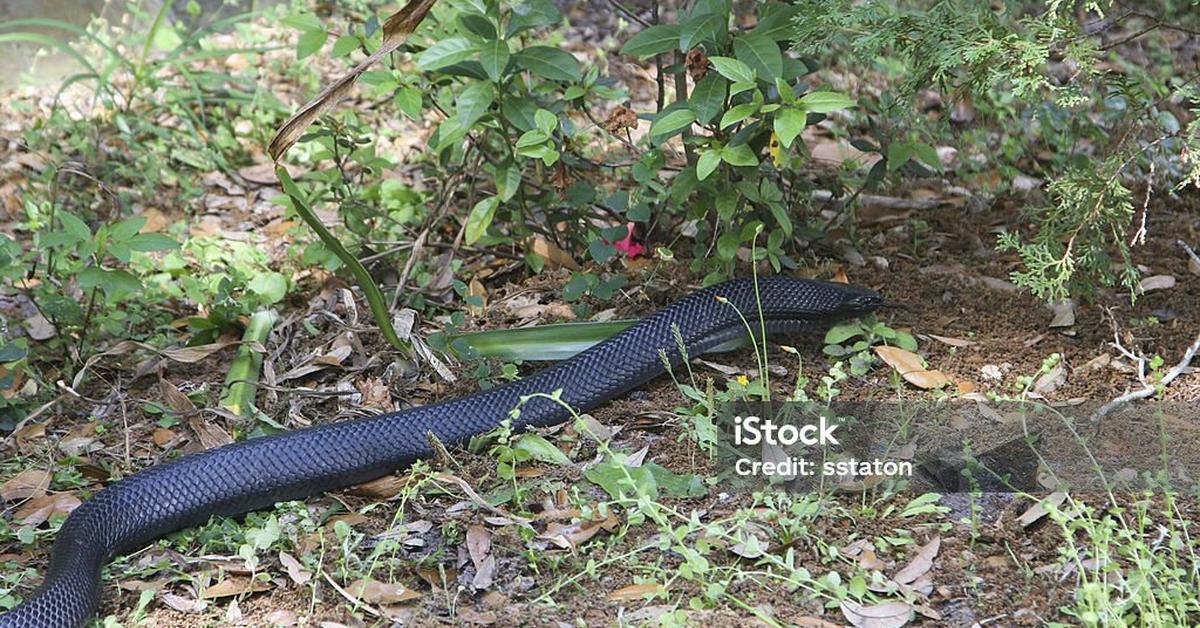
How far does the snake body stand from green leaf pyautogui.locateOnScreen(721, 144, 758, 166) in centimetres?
42

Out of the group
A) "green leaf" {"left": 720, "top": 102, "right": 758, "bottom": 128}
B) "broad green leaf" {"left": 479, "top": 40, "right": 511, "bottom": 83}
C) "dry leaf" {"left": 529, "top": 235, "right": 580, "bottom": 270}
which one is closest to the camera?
"green leaf" {"left": 720, "top": 102, "right": 758, "bottom": 128}

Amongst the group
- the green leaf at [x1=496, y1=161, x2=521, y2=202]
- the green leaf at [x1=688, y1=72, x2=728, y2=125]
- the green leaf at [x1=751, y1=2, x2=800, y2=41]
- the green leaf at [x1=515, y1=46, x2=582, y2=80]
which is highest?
the green leaf at [x1=751, y1=2, x2=800, y2=41]

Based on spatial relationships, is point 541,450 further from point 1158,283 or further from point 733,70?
point 1158,283

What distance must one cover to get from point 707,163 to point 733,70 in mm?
309

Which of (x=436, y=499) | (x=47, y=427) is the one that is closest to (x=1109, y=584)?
(x=436, y=499)

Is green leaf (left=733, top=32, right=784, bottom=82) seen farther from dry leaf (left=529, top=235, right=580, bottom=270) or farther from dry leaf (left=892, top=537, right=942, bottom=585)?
dry leaf (left=892, top=537, right=942, bottom=585)

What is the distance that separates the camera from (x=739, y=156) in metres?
3.80

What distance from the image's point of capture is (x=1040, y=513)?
308cm

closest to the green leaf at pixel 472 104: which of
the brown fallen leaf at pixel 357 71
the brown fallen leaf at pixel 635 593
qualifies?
the brown fallen leaf at pixel 357 71

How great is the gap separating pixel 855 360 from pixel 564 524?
1230 millimetres

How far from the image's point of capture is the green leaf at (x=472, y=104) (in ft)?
13.1

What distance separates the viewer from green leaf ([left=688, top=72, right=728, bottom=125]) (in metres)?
3.73

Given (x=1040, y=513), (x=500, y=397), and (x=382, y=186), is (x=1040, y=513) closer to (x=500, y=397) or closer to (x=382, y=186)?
(x=500, y=397)

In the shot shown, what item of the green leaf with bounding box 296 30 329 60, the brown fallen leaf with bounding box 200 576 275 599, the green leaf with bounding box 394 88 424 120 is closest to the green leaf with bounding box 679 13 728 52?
the green leaf with bounding box 394 88 424 120
